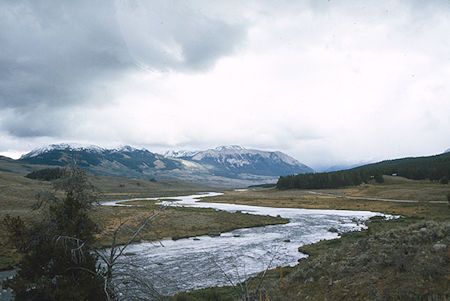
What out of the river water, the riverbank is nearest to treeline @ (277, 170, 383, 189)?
the river water

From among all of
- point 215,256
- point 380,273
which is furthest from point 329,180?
point 380,273

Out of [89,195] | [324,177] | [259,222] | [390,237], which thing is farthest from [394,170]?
[89,195]

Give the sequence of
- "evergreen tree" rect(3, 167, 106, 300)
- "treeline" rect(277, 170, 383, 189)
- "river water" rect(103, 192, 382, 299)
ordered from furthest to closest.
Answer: "treeline" rect(277, 170, 383, 189) < "river water" rect(103, 192, 382, 299) < "evergreen tree" rect(3, 167, 106, 300)

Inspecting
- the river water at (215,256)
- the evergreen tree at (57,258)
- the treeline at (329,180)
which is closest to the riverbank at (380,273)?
the river water at (215,256)

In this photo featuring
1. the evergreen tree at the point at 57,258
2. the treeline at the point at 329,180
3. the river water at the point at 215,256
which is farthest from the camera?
the treeline at the point at 329,180

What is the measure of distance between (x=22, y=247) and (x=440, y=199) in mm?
87096

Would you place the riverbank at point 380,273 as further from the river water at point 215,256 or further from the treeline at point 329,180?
the treeline at point 329,180

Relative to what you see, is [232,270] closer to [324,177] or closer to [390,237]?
[390,237]

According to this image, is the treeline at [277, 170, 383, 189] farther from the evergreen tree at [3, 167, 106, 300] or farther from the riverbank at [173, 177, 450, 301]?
the evergreen tree at [3, 167, 106, 300]

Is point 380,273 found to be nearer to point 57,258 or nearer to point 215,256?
point 57,258

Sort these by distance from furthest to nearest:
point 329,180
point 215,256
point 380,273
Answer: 1. point 329,180
2. point 215,256
3. point 380,273

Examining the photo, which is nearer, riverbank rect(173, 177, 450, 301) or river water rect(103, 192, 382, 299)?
riverbank rect(173, 177, 450, 301)

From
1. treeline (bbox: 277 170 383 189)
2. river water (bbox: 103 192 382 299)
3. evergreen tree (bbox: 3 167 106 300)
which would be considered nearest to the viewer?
evergreen tree (bbox: 3 167 106 300)

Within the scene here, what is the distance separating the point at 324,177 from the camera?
152 m
